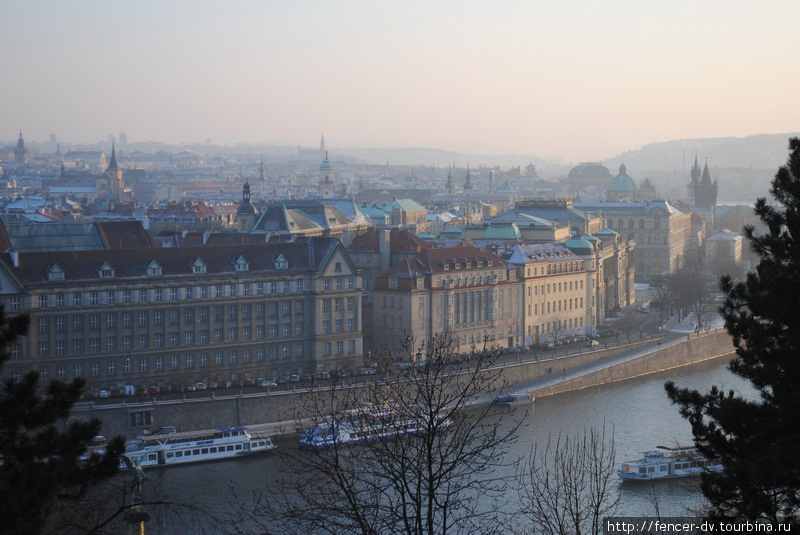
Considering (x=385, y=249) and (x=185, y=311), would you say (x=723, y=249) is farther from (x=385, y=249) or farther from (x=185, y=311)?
(x=185, y=311)

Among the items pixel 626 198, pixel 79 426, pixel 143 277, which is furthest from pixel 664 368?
pixel 626 198

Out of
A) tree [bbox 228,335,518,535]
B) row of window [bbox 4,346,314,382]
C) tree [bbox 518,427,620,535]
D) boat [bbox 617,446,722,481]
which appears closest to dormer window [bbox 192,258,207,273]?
row of window [bbox 4,346,314,382]

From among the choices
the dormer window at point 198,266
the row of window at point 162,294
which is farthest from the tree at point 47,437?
the dormer window at point 198,266

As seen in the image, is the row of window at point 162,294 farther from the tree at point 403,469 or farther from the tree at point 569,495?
the tree at point 403,469

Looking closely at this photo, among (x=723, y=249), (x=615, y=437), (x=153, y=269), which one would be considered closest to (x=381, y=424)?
(x=615, y=437)

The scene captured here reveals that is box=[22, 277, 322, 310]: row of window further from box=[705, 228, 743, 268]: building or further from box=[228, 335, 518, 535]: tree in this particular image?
box=[705, 228, 743, 268]: building
